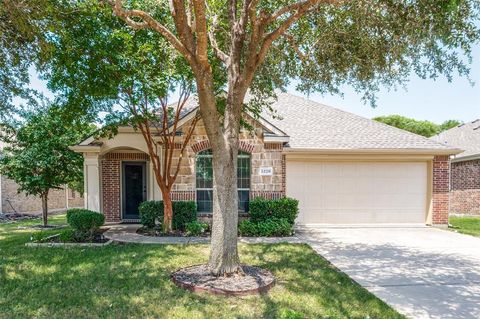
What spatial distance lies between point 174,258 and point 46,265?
2.56 meters

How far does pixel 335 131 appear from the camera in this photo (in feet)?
42.5

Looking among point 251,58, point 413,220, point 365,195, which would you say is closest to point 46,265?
point 251,58

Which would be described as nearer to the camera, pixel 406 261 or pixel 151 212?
pixel 406 261

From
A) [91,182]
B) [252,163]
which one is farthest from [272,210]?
[91,182]

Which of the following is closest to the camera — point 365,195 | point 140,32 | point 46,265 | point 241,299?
point 241,299

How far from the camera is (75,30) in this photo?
25.4ft

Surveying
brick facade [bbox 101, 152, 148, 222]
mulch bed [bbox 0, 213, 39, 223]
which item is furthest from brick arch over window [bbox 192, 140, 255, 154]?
mulch bed [bbox 0, 213, 39, 223]

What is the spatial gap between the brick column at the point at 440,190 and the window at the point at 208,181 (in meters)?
6.84

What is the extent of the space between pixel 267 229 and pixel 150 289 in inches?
203

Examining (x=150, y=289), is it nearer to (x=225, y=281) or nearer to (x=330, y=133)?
(x=225, y=281)

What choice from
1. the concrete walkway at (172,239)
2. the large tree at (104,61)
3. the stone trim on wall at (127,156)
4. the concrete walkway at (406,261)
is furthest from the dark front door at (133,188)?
the large tree at (104,61)

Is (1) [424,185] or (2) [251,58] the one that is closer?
(2) [251,58]

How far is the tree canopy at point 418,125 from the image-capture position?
37.7 metres

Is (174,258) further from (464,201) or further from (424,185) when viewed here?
(464,201)
